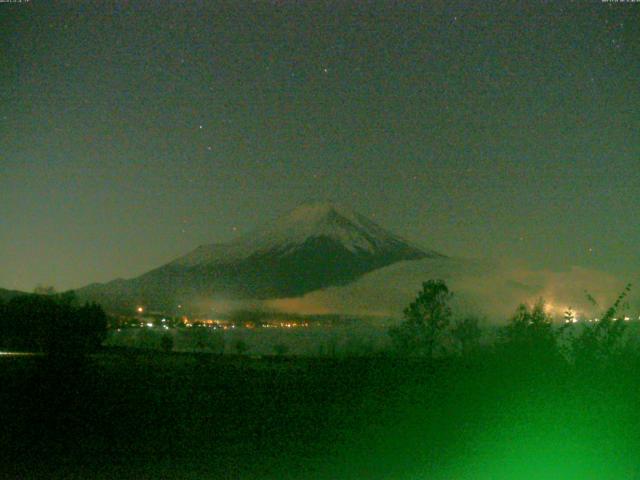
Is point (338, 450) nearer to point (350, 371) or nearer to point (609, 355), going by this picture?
point (609, 355)

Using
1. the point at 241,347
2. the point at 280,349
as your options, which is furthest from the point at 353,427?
the point at 241,347

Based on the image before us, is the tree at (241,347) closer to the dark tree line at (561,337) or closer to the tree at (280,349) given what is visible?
the tree at (280,349)

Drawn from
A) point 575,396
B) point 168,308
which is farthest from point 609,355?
point 168,308

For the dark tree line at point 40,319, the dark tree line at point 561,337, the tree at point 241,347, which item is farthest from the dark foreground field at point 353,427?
the tree at point 241,347

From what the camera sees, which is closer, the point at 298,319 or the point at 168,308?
the point at 298,319

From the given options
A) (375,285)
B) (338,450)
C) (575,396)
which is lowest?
(338,450)

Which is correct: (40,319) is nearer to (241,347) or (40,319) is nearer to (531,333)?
(241,347)
